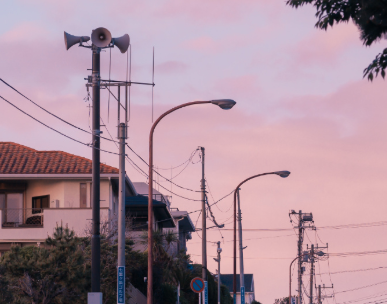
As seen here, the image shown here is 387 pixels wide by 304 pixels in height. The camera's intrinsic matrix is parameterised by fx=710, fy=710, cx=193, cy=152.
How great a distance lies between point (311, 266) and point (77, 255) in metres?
64.1

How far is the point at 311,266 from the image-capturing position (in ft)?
281

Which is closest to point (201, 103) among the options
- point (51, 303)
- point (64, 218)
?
point (51, 303)

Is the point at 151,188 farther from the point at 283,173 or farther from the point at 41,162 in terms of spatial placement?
the point at 41,162

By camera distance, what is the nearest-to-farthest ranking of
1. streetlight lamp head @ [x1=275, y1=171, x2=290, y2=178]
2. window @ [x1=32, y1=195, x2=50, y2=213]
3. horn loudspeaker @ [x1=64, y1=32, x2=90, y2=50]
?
horn loudspeaker @ [x1=64, y1=32, x2=90, y2=50] → streetlight lamp head @ [x1=275, y1=171, x2=290, y2=178] → window @ [x1=32, y1=195, x2=50, y2=213]

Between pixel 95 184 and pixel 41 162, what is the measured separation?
80.0 feet

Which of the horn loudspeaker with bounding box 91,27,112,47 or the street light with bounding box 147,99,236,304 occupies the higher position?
the horn loudspeaker with bounding box 91,27,112,47

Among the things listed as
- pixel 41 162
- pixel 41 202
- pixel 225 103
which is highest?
pixel 41 162

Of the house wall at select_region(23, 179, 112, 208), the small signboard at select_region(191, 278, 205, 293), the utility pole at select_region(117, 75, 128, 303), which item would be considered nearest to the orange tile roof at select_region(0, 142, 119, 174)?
the house wall at select_region(23, 179, 112, 208)

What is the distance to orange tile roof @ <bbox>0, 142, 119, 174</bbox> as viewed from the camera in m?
40.6

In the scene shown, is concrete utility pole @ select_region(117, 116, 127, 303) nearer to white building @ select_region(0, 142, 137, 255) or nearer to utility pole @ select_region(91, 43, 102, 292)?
utility pole @ select_region(91, 43, 102, 292)

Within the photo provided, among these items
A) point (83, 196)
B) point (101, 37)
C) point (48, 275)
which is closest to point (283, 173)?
point (83, 196)

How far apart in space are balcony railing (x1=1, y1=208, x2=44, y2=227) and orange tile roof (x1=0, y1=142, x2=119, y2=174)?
7.58 ft

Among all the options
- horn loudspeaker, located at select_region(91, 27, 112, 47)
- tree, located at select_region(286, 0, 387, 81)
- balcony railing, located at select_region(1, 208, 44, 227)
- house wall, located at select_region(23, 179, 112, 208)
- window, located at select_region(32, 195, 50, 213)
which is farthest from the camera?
window, located at select_region(32, 195, 50, 213)

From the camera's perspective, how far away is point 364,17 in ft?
33.8
